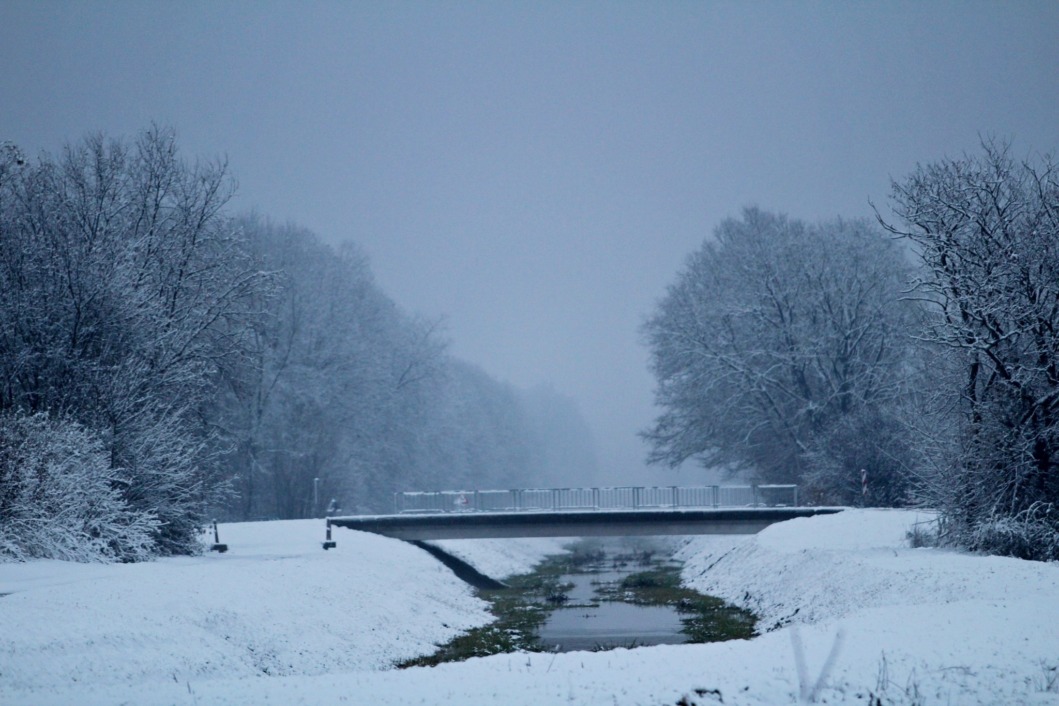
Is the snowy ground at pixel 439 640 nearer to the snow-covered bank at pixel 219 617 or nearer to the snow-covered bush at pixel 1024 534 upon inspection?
the snow-covered bank at pixel 219 617

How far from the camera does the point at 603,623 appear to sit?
2703cm

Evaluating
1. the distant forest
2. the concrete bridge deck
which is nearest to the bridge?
the concrete bridge deck

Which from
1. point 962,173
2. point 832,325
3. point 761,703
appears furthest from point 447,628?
point 832,325

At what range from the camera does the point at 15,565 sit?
66.0 ft

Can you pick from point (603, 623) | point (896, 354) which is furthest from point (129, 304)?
point (896, 354)

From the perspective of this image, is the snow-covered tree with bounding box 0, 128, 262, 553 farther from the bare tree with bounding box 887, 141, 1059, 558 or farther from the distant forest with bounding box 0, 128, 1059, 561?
the bare tree with bounding box 887, 141, 1059, 558

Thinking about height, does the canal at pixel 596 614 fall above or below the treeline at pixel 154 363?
below

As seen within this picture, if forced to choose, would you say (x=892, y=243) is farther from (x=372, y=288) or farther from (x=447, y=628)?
(x=447, y=628)

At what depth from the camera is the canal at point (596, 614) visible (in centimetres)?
2311

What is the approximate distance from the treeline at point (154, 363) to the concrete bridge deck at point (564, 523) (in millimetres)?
6160

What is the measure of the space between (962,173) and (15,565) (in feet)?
74.4

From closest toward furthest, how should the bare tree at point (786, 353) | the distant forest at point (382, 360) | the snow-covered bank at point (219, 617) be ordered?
the snow-covered bank at point (219, 617) → the distant forest at point (382, 360) → the bare tree at point (786, 353)

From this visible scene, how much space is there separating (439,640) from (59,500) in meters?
8.63

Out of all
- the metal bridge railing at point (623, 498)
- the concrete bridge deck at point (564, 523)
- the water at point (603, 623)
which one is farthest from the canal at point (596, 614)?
the metal bridge railing at point (623, 498)
